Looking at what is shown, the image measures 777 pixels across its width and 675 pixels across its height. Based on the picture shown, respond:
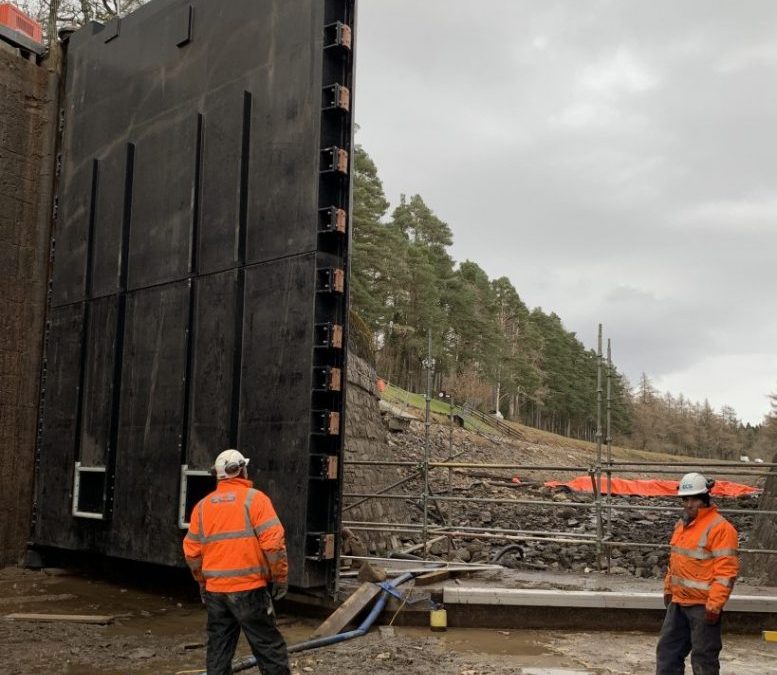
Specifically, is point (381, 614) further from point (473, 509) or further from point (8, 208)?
point (473, 509)

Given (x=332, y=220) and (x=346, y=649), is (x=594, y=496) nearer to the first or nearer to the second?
(x=346, y=649)

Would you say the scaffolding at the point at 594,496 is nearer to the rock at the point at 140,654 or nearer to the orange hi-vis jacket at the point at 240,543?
the rock at the point at 140,654

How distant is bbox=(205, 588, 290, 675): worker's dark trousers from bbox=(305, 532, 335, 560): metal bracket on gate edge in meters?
2.04

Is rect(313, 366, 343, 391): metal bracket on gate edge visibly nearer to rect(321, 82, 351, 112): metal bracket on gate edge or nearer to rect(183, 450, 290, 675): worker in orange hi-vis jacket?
rect(183, 450, 290, 675): worker in orange hi-vis jacket

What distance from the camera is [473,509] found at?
25125 millimetres

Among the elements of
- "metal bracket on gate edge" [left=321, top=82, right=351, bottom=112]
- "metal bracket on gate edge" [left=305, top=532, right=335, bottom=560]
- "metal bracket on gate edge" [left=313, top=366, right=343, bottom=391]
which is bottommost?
"metal bracket on gate edge" [left=305, top=532, right=335, bottom=560]

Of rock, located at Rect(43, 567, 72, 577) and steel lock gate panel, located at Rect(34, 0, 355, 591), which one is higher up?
steel lock gate panel, located at Rect(34, 0, 355, 591)

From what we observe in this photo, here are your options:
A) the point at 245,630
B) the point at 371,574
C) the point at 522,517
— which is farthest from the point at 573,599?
the point at 522,517

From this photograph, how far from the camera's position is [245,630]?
213 inches

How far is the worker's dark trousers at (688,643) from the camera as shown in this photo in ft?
18.0

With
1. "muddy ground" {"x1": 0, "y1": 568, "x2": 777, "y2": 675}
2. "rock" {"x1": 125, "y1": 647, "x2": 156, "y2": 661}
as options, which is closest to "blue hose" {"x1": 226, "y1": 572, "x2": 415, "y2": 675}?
"muddy ground" {"x1": 0, "y1": 568, "x2": 777, "y2": 675}

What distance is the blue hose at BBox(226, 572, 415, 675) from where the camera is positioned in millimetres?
6430

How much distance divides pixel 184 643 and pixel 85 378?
425 cm

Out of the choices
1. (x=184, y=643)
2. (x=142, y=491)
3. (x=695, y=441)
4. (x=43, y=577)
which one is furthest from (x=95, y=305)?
(x=695, y=441)
